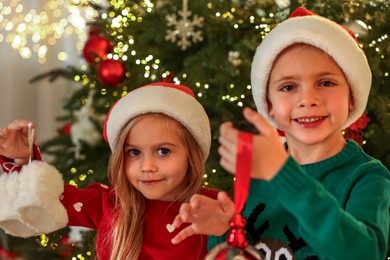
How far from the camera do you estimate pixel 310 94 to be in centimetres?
138

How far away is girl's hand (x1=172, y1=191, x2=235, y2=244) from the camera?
129cm

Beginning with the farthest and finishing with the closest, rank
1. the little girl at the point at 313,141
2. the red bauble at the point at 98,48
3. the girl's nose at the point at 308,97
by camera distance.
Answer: the red bauble at the point at 98,48 → the girl's nose at the point at 308,97 → the little girl at the point at 313,141

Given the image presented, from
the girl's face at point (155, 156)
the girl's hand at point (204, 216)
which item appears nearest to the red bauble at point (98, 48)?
the girl's face at point (155, 156)

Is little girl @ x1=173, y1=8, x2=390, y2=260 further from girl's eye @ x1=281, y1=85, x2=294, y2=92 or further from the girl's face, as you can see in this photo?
the girl's face

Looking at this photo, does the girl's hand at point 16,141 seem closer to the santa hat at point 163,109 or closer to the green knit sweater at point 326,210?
the santa hat at point 163,109

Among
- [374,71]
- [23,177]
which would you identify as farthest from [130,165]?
[374,71]

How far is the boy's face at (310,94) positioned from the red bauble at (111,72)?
112cm

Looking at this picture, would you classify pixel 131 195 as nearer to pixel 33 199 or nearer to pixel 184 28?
pixel 33 199

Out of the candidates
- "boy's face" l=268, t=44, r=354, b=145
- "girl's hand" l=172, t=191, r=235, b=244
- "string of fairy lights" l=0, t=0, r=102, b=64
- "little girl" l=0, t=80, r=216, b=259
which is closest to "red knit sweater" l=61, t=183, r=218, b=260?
"little girl" l=0, t=80, r=216, b=259

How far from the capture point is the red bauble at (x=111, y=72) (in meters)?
2.46

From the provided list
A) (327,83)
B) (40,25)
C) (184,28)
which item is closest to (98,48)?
(184,28)

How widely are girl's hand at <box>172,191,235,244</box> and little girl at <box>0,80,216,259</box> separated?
32 centimetres

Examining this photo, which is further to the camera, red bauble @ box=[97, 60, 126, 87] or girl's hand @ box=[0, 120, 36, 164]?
red bauble @ box=[97, 60, 126, 87]

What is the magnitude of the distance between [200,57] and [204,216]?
1.13 m
